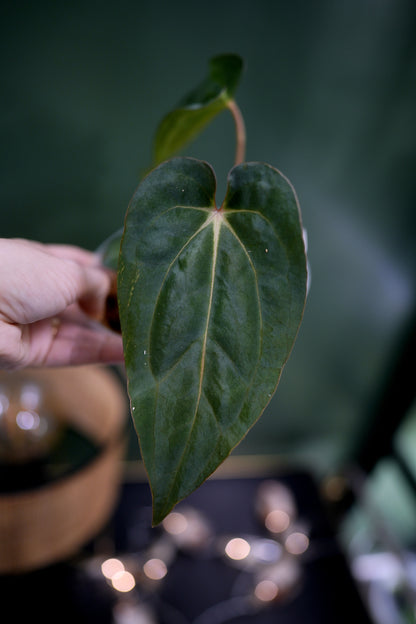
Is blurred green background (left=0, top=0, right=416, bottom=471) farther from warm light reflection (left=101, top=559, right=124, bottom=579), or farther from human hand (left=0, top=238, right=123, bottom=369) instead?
warm light reflection (left=101, top=559, right=124, bottom=579)

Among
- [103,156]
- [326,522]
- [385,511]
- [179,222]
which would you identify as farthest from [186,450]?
[385,511]

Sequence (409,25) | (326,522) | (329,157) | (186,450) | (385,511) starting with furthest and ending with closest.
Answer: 1. (385,511)
2. (326,522)
3. (329,157)
4. (409,25)
5. (186,450)

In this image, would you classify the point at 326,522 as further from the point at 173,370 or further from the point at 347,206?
the point at 173,370

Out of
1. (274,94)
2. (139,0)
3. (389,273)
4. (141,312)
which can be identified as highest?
(139,0)

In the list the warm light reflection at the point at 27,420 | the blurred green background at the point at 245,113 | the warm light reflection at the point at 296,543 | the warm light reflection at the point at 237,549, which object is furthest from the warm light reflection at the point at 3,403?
the warm light reflection at the point at 296,543

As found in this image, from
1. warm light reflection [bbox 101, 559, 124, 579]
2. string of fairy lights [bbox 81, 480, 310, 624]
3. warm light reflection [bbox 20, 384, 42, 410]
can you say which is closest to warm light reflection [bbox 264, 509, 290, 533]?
string of fairy lights [bbox 81, 480, 310, 624]

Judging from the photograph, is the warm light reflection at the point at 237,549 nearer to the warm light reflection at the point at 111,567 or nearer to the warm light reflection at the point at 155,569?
the warm light reflection at the point at 155,569
